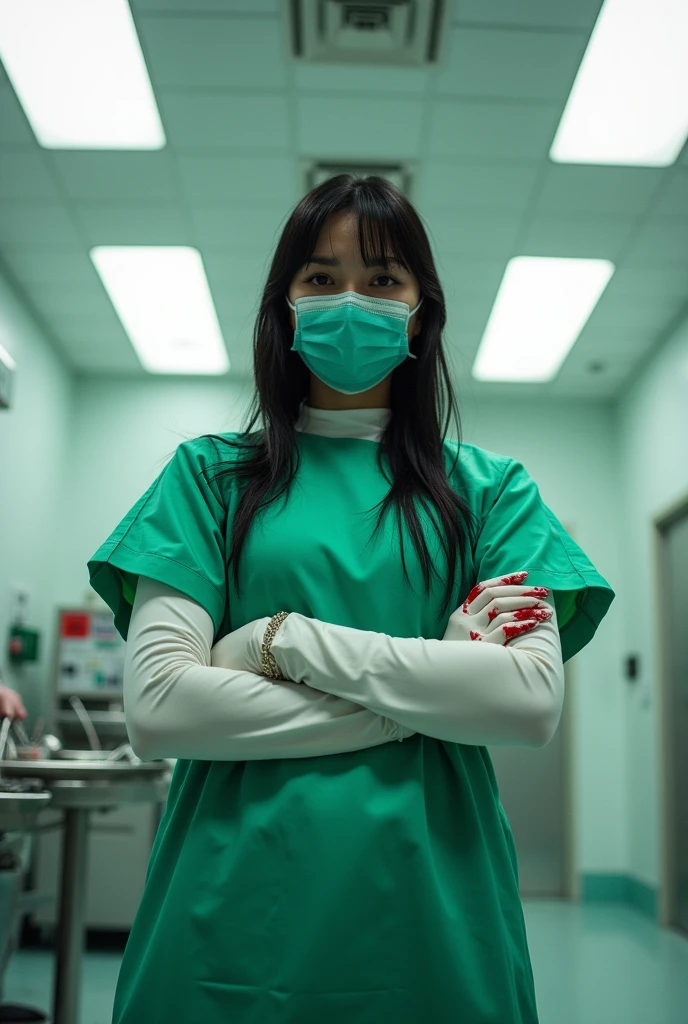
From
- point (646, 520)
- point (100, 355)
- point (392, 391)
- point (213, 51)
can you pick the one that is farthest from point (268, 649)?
point (100, 355)

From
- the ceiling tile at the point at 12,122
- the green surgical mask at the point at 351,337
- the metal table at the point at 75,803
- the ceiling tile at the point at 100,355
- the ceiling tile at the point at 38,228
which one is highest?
the ceiling tile at the point at 12,122

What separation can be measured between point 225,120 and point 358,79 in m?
0.54

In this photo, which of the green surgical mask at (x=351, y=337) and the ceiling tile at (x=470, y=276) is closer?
the green surgical mask at (x=351, y=337)

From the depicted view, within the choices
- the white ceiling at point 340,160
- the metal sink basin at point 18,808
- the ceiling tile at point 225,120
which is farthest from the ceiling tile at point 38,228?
the metal sink basin at point 18,808

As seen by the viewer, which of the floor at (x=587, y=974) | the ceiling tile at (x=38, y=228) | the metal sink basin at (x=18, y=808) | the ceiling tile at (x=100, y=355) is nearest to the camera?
the metal sink basin at (x=18, y=808)

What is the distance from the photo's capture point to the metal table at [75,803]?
2.18 metres

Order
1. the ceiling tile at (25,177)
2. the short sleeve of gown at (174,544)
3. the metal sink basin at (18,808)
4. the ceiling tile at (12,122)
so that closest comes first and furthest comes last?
the short sleeve of gown at (174,544)
the metal sink basin at (18,808)
the ceiling tile at (12,122)
the ceiling tile at (25,177)

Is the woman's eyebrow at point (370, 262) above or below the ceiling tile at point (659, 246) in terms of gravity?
below

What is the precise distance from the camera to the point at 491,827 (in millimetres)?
1022

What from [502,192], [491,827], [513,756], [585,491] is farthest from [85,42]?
[513,756]

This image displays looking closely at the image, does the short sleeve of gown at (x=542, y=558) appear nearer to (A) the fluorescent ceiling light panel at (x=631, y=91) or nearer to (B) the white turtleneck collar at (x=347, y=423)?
(B) the white turtleneck collar at (x=347, y=423)

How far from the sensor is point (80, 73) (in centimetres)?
339

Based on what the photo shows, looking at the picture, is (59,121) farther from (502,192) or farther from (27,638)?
(27,638)

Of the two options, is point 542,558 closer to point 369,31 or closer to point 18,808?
point 18,808
